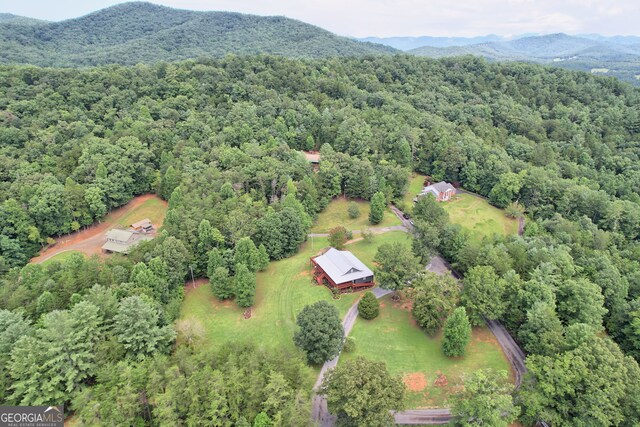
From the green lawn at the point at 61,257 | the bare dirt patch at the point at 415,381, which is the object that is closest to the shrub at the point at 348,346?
the bare dirt patch at the point at 415,381

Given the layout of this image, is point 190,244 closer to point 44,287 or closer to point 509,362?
point 44,287

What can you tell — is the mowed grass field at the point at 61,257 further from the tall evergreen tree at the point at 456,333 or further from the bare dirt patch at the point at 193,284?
the tall evergreen tree at the point at 456,333

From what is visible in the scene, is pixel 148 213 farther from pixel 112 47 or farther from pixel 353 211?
pixel 112 47

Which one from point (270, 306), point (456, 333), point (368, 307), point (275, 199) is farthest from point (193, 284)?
point (456, 333)

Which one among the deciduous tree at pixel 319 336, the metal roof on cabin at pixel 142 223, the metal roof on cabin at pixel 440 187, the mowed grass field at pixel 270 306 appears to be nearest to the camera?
the deciduous tree at pixel 319 336

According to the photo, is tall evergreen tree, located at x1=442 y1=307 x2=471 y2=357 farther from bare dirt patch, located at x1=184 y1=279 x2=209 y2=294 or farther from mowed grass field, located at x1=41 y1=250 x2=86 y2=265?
mowed grass field, located at x1=41 y1=250 x2=86 y2=265

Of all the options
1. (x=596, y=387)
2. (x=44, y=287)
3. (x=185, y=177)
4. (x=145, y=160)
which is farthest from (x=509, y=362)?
(x=145, y=160)
